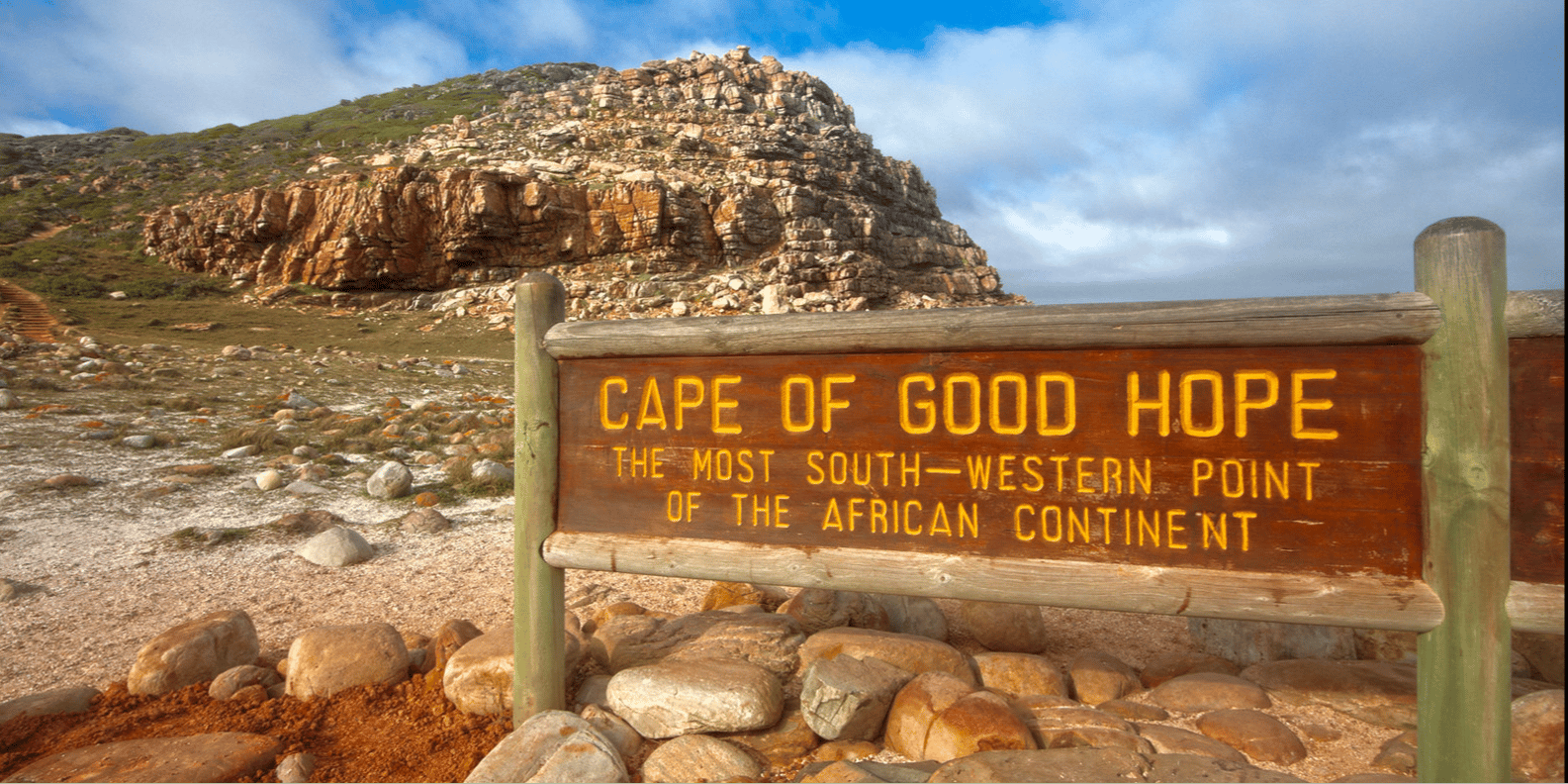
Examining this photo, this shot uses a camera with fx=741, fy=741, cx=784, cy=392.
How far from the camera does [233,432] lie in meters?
8.71

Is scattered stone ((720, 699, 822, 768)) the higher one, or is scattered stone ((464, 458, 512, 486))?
scattered stone ((464, 458, 512, 486))

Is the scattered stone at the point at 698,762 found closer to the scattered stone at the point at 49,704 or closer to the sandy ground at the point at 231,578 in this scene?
the sandy ground at the point at 231,578

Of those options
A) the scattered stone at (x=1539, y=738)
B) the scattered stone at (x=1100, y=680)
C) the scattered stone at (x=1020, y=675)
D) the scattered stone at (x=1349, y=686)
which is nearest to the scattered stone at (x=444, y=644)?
the scattered stone at (x=1020, y=675)

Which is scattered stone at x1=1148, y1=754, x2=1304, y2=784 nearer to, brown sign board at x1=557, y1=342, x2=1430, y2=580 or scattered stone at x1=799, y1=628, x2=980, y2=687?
brown sign board at x1=557, y1=342, x2=1430, y2=580

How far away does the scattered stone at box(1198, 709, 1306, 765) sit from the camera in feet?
9.09

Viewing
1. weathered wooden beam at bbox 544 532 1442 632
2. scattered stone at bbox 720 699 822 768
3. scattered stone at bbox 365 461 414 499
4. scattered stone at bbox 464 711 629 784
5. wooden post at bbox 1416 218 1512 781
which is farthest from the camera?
scattered stone at bbox 365 461 414 499

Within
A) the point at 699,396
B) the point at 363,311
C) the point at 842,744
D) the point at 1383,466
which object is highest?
the point at 363,311

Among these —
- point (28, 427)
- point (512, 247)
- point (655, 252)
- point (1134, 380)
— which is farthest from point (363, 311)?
point (1134, 380)

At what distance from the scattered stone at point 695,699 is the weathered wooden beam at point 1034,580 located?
1.71 ft

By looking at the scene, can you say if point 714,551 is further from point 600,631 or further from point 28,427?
point 28,427

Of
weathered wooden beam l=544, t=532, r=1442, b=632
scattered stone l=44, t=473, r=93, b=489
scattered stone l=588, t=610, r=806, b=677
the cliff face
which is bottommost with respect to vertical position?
scattered stone l=588, t=610, r=806, b=677

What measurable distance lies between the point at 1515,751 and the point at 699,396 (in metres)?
3.22

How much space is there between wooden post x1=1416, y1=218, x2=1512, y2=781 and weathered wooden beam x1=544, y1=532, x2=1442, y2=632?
0.38 feet

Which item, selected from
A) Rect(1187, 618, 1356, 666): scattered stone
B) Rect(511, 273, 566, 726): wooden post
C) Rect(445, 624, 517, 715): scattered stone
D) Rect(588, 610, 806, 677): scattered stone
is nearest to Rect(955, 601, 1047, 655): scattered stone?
Rect(1187, 618, 1356, 666): scattered stone
